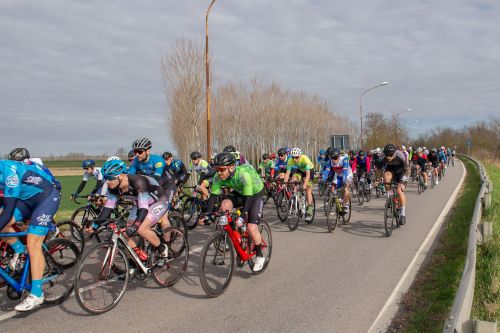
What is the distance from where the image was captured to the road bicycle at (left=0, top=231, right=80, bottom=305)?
170 inches

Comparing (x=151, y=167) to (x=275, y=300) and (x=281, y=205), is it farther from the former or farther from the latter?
(x=281, y=205)

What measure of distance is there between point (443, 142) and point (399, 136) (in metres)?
38.2

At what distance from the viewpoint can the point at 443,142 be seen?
241ft

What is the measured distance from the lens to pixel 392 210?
8422 mm

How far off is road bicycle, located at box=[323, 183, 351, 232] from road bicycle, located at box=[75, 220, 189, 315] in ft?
14.0

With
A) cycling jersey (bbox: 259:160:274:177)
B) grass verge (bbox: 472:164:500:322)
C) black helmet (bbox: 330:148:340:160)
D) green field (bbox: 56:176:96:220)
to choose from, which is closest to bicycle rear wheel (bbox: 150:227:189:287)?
grass verge (bbox: 472:164:500:322)

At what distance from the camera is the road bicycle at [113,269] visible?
13.8ft

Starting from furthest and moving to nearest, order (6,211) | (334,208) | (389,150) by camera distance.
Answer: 1. (334,208)
2. (389,150)
3. (6,211)

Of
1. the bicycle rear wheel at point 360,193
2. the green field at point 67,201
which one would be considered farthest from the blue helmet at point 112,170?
the bicycle rear wheel at point 360,193

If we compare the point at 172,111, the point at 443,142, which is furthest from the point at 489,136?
the point at 172,111

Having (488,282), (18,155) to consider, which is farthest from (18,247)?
(488,282)

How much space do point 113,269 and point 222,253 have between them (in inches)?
54.5

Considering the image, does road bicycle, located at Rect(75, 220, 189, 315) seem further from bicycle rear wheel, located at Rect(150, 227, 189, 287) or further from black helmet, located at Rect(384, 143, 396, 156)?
black helmet, located at Rect(384, 143, 396, 156)

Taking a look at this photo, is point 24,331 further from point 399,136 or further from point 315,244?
point 399,136
